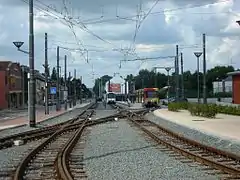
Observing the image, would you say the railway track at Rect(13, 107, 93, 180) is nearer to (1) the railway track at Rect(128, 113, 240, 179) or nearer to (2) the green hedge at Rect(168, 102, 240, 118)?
(1) the railway track at Rect(128, 113, 240, 179)

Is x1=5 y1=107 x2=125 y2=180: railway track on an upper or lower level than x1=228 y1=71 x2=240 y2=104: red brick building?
lower

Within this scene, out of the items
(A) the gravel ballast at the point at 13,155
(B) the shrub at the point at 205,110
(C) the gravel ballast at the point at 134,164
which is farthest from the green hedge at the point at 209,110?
(A) the gravel ballast at the point at 13,155

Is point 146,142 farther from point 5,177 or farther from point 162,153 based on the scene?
point 5,177

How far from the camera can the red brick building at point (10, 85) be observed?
10350cm

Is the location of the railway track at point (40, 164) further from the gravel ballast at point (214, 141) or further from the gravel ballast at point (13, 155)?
the gravel ballast at point (214, 141)

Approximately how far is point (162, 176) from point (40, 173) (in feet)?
10.4

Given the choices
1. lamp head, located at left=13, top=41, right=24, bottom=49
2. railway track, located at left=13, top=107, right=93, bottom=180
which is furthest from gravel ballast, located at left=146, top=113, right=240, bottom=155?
lamp head, located at left=13, top=41, right=24, bottom=49

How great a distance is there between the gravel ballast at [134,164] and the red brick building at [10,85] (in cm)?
8098

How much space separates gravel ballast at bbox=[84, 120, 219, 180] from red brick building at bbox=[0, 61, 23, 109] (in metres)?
81.0

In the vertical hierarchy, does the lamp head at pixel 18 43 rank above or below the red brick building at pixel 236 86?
above

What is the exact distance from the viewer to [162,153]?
781 inches

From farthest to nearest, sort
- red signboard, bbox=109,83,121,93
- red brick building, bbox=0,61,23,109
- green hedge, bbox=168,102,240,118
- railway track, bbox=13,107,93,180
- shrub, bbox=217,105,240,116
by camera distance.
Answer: red signboard, bbox=109,83,121,93
red brick building, bbox=0,61,23,109
shrub, bbox=217,105,240,116
green hedge, bbox=168,102,240,118
railway track, bbox=13,107,93,180

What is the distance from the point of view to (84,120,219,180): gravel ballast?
13.8 meters

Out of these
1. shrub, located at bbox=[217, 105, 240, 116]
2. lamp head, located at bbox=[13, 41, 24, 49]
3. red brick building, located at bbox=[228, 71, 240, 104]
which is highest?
lamp head, located at bbox=[13, 41, 24, 49]
